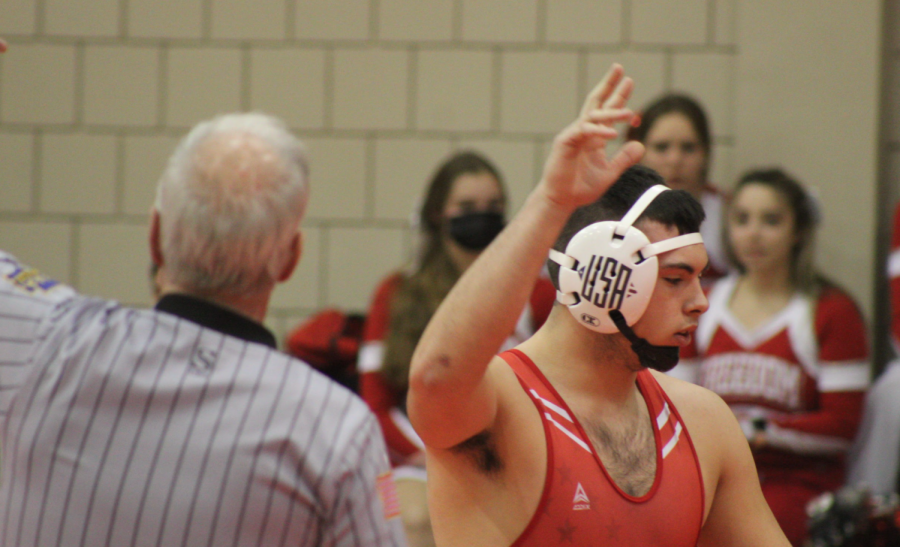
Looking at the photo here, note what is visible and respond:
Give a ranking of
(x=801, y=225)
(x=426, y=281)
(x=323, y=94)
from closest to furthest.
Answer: (x=426, y=281)
(x=801, y=225)
(x=323, y=94)

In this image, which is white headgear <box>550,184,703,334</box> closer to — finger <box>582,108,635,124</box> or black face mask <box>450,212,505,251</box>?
finger <box>582,108,635,124</box>

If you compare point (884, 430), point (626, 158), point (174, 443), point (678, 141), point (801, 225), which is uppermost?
point (678, 141)

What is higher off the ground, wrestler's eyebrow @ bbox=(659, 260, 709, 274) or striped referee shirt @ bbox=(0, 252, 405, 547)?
wrestler's eyebrow @ bbox=(659, 260, 709, 274)

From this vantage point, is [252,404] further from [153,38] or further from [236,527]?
[153,38]

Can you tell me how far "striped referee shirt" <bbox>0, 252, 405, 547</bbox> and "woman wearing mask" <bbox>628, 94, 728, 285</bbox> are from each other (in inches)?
120

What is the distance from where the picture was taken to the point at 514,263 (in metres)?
1.69

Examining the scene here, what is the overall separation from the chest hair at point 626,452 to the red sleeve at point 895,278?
2520mm

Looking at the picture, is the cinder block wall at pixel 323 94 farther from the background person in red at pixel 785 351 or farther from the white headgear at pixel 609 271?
the white headgear at pixel 609 271

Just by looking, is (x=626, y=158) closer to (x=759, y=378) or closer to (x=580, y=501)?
(x=580, y=501)

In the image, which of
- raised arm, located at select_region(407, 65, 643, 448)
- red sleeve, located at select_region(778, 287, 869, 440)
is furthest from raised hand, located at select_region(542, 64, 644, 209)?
red sleeve, located at select_region(778, 287, 869, 440)

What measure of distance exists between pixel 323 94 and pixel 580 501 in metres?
3.35

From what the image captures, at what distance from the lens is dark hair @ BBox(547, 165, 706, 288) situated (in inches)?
86.3

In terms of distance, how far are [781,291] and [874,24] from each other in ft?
4.63

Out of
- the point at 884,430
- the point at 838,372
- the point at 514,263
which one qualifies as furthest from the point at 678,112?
the point at 514,263
